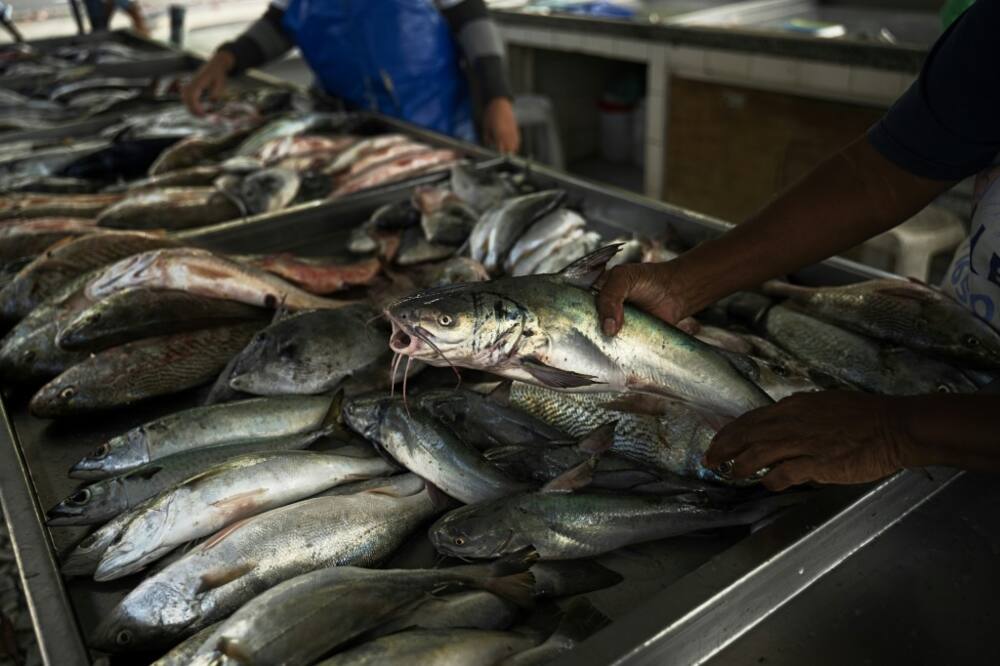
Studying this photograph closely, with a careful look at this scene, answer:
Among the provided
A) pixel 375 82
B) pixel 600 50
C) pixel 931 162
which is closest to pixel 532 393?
pixel 931 162

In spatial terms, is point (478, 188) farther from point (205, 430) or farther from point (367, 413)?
point (205, 430)

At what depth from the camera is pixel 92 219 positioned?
338 cm

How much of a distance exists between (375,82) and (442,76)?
46 centimetres

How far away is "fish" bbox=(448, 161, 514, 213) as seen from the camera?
330cm

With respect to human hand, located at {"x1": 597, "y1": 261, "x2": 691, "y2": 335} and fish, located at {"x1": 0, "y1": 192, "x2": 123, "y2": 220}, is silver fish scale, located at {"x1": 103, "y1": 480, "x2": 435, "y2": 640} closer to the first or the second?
human hand, located at {"x1": 597, "y1": 261, "x2": 691, "y2": 335}

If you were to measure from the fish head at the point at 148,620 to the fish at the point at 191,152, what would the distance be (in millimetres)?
2926

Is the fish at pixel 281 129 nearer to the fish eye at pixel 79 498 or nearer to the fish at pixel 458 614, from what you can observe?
the fish eye at pixel 79 498

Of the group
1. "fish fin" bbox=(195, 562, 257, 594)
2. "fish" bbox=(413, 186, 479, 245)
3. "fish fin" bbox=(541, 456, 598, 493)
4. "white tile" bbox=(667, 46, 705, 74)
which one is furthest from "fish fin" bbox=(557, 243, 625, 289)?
"white tile" bbox=(667, 46, 705, 74)

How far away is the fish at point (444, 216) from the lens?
3012mm

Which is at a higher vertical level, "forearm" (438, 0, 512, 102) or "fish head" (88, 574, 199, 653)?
"forearm" (438, 0, 512, 102)

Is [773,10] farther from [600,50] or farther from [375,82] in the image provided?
[375,82]

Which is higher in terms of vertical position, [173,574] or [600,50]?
[600,50]

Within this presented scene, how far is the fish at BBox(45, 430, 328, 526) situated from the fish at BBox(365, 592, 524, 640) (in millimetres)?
626

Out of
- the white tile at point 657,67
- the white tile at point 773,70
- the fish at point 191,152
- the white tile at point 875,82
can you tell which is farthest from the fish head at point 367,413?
the white tile at point 657,67
